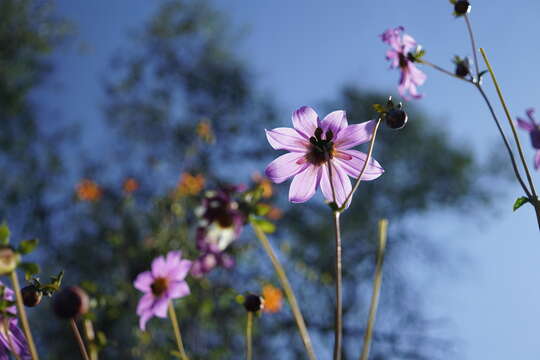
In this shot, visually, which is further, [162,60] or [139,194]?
[162,60]

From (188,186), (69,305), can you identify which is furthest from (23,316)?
(188,186)

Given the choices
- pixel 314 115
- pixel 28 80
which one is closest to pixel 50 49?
pixel 28 80

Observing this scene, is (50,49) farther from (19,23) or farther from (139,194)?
(139,194)

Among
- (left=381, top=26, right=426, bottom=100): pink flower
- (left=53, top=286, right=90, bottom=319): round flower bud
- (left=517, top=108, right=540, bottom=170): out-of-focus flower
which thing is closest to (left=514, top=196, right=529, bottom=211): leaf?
(left=517, top=108, right=540, bottom=170): out-of-focus flower

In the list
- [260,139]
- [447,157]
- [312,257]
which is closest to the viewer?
[312,257]

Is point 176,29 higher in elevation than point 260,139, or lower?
higher

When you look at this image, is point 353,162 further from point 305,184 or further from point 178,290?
point 178,290

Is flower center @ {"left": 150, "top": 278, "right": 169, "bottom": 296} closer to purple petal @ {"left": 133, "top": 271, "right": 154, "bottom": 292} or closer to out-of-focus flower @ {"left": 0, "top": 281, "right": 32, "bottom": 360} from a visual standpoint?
purple petal @ {"left": 133, "top": 271, "right": 154, "bottom": 292}
